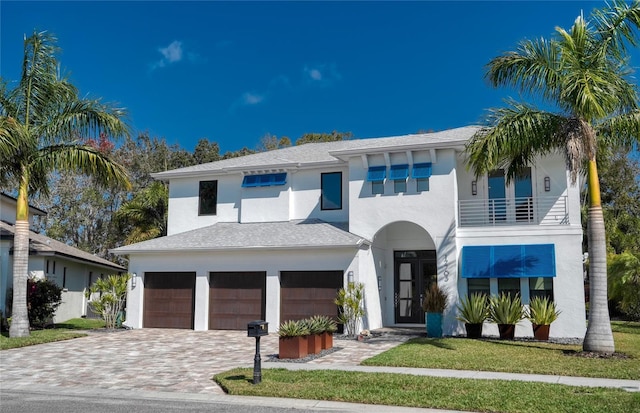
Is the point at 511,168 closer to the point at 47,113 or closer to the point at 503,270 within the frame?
the point at 503,270

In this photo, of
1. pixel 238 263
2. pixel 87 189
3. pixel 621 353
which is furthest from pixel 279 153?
pixel 87 189

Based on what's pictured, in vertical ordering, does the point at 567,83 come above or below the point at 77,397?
above

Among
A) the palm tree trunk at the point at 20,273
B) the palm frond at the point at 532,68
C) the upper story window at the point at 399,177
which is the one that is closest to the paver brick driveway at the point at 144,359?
the palm tree trunk at the point at 20,273

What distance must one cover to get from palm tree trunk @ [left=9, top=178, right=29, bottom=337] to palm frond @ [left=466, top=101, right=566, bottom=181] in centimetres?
1508

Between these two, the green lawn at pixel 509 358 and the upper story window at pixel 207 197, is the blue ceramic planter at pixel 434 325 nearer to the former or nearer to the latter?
the green lawn at pixel 509 358

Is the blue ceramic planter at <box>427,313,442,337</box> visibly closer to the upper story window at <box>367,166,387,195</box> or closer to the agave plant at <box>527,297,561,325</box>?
the agave plant at <box>527,297,561,325</box>

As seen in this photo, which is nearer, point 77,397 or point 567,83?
point 77,397

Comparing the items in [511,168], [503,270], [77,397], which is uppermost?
[511,168]

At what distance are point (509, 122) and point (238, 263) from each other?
37.6ft

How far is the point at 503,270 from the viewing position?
19125 mm

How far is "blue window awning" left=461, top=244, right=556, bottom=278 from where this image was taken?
61.5 ft

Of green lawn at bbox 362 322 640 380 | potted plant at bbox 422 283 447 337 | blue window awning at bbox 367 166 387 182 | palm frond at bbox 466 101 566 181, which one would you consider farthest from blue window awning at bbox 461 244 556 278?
palm frond at bbox 466 101 566 181

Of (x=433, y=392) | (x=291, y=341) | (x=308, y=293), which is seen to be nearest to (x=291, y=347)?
(x=291, y=341)

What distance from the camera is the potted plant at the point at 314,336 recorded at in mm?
14719
